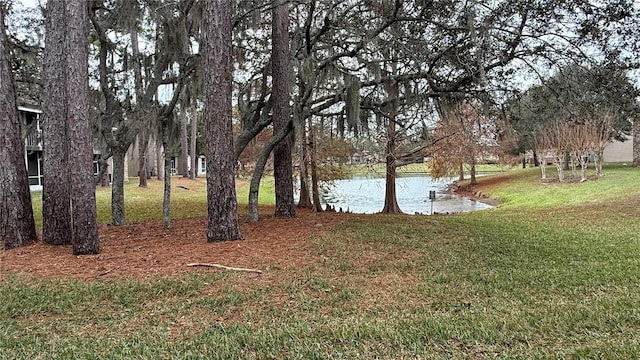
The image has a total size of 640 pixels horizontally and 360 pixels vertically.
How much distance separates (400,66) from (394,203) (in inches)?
225

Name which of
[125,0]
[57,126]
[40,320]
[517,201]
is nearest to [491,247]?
[40,320]

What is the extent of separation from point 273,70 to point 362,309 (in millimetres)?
5762

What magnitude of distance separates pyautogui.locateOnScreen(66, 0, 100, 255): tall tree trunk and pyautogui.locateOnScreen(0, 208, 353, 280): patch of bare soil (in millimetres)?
538

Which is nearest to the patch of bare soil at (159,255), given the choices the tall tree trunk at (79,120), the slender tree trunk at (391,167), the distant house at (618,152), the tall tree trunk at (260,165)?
the tall tree trunk at (79,120)

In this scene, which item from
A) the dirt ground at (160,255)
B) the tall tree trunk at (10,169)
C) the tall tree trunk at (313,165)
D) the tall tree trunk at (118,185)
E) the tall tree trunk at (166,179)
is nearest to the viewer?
the dirt ground at (160,255)

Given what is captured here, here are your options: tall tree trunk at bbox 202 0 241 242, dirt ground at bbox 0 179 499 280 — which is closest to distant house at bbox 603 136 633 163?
dirt ground at bbox 0 179 499 280

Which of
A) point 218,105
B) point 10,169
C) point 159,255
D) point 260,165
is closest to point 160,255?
point 159,255

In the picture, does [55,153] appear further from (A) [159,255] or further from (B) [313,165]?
(B) [313,165]

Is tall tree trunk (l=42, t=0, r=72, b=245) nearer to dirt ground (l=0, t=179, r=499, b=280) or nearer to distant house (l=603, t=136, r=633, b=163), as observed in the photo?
dirt ground (l=0, t=179, r=499, b=280)

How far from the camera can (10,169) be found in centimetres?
552

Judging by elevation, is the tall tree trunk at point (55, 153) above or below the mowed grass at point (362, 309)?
above

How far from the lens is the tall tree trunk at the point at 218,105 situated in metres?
5.57

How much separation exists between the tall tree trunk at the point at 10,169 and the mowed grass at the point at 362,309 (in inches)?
58.8

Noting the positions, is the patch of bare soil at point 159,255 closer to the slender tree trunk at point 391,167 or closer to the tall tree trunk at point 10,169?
the tall tree trunk at point 10,169
